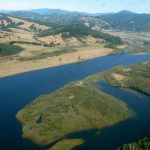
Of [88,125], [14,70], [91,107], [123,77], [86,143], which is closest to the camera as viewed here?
[86,143]

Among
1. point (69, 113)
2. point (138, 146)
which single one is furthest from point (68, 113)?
point (138, 146)

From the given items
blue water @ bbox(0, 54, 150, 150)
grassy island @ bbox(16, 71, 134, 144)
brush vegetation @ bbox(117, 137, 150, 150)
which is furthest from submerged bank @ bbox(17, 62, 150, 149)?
brush vegetation @ bbox(117, 137, 150, 150)

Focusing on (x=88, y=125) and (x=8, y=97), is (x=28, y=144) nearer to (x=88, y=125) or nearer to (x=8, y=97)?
(x=88, y=125)

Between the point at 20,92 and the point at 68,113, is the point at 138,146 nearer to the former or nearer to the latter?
the point at 68,113

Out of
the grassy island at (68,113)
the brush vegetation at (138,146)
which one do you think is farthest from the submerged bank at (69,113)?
the brush vegetation at (138,146)

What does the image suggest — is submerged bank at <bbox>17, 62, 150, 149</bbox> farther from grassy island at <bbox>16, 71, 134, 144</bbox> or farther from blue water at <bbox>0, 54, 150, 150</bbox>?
blue water at <bbox>0, 54, 150, 150</bbox>

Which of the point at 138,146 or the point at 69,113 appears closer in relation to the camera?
the point at 138,146

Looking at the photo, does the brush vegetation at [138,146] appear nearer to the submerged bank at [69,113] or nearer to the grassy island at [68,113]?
the grassy island at [68,113]

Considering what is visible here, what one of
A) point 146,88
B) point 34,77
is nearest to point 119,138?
point 146,88

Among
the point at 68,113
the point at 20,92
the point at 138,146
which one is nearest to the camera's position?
the point at 138,146
